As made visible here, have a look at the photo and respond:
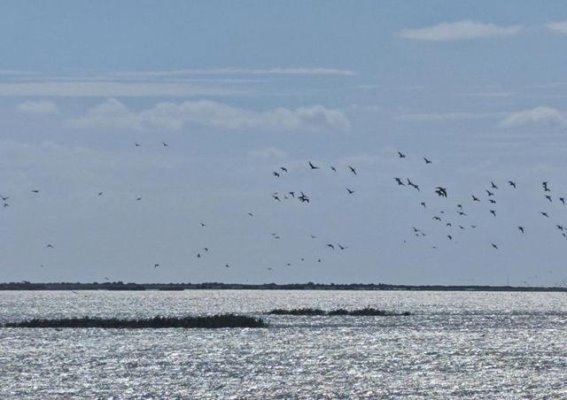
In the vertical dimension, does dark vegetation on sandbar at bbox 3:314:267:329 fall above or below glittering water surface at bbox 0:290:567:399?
above

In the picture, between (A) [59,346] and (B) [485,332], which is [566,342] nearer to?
(B) [485,332]

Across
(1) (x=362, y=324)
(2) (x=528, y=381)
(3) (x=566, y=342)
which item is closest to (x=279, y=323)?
(1) (x=362, y=324)

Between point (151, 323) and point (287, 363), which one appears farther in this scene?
point (151, 323)

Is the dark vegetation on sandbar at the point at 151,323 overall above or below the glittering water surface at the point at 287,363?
above

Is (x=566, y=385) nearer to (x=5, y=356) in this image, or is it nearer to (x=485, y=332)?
(x=5, y=356)

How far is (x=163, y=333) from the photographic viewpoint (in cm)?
11238

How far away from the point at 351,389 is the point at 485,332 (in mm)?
52243

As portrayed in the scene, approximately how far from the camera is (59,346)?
318ft

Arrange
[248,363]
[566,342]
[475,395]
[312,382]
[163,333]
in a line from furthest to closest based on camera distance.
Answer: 1. [163,333]
2. [566,342]
3. [248,363]
4. [312,382]
5. [475,395]

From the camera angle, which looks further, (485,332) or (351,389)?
(485,332)

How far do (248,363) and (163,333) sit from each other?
99.2 feet

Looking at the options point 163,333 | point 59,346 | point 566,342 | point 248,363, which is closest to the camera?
point 248,363

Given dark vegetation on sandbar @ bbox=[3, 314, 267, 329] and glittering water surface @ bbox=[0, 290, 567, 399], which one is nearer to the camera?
glittering water surface @ bbox=[0, 290, 567, 399]

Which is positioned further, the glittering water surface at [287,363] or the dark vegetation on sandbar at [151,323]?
the dark vegetation on sandbar at [151,323]
